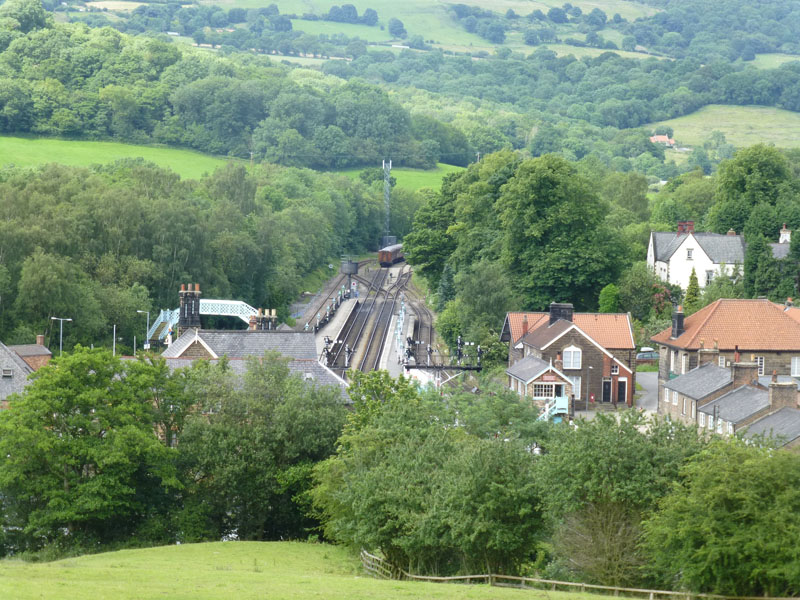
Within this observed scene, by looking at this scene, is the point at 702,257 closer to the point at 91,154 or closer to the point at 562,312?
the point at 562,312

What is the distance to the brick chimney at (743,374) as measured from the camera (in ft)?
185

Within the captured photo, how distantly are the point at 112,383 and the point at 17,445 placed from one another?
159 inches

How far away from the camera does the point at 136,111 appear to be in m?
178

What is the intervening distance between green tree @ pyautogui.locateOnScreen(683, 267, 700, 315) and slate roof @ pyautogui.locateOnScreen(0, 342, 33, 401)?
40.8 metres

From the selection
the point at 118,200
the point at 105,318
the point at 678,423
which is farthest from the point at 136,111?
the point at 678,423

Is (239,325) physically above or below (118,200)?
below

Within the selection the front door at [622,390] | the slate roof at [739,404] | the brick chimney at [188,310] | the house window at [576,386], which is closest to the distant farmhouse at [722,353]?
the slate roof at [739,404]

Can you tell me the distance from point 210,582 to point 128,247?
64.5 m

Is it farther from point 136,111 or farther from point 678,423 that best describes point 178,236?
point 136,111

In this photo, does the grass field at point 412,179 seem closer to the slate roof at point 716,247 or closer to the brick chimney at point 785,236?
the slate roof at point 716,247

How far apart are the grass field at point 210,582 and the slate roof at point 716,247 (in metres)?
55.5

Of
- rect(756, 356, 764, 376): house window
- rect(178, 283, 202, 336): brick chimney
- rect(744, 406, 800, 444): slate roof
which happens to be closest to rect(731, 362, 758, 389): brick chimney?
rect(744, 406, 800, 444): slate roof

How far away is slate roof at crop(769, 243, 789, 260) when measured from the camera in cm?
8550

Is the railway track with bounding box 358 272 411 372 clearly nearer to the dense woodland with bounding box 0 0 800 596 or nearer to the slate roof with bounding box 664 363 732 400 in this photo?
the dense woodland with bounding box 0 0 800 596
